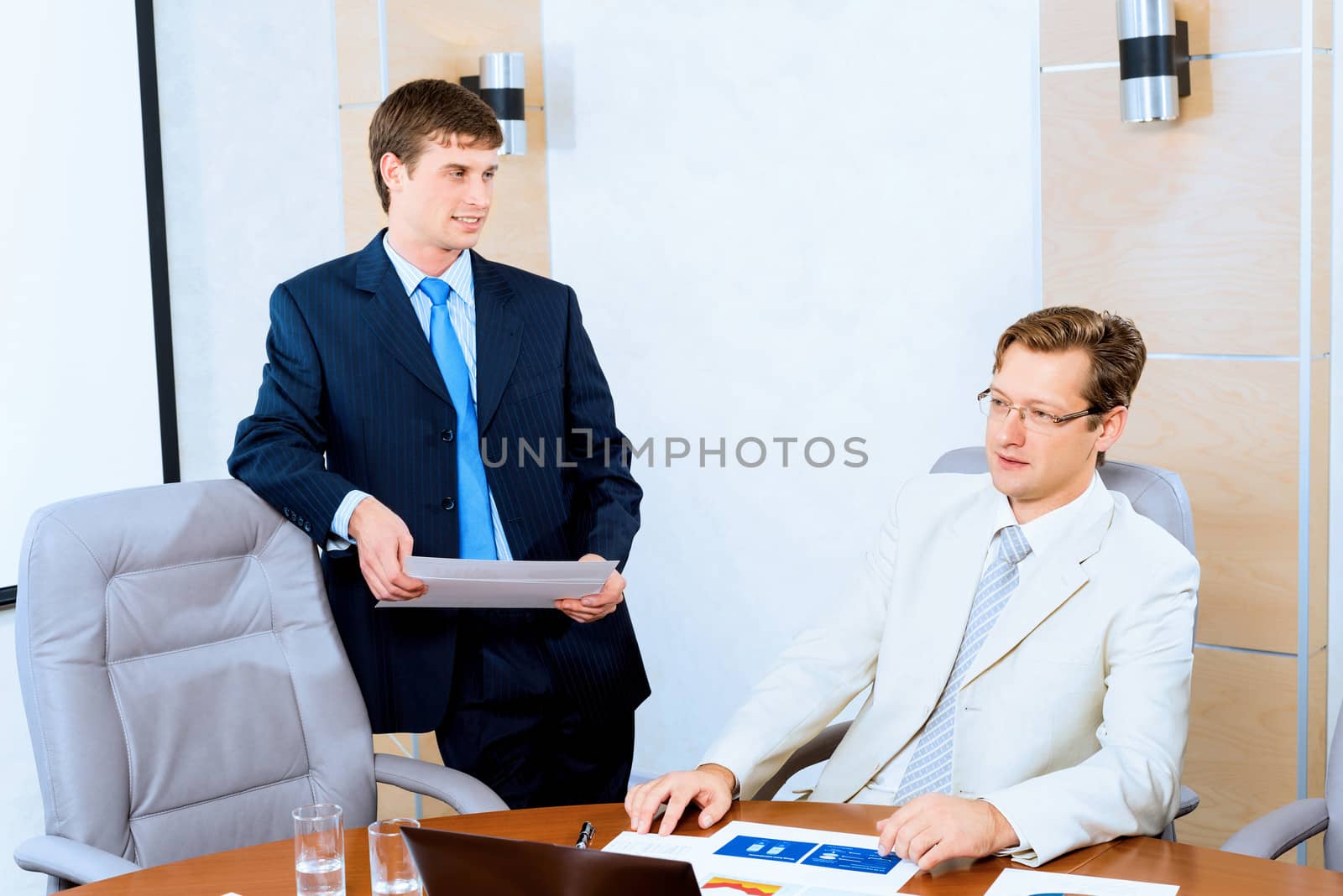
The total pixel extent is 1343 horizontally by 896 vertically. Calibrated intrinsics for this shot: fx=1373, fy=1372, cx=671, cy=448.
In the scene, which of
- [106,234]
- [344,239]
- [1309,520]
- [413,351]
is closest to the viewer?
[413,351]

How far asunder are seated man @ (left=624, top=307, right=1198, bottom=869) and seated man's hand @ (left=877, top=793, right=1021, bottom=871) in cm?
27

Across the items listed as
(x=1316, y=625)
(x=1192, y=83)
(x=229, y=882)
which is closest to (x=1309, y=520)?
(x=1316, y=625)

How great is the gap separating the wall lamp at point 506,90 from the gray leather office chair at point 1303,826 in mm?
2719

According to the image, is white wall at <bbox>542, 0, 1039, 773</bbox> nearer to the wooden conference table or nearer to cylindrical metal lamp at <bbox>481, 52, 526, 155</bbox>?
cylindrical metal lamp at <bbox>481, 52, 526, 155</bbox>

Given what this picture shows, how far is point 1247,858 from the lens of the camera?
5.62 ft

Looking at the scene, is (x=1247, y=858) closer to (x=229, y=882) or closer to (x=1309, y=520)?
(x=229, y=882)

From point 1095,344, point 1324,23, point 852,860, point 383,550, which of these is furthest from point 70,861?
point 1324,23

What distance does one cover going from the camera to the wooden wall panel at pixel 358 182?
396cm

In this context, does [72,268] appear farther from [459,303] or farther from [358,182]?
[459,303]

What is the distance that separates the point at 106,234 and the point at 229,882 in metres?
2.43

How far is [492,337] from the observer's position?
8.95ft

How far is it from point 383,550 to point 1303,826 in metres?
1.54

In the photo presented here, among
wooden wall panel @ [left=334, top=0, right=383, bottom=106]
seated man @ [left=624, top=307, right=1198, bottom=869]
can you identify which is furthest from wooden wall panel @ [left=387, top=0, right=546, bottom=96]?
seated man @ [left=624, top=307, right=1198, bottom=869]

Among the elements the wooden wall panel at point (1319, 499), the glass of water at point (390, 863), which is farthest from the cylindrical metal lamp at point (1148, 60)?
the glass of water at point (390, 863)
